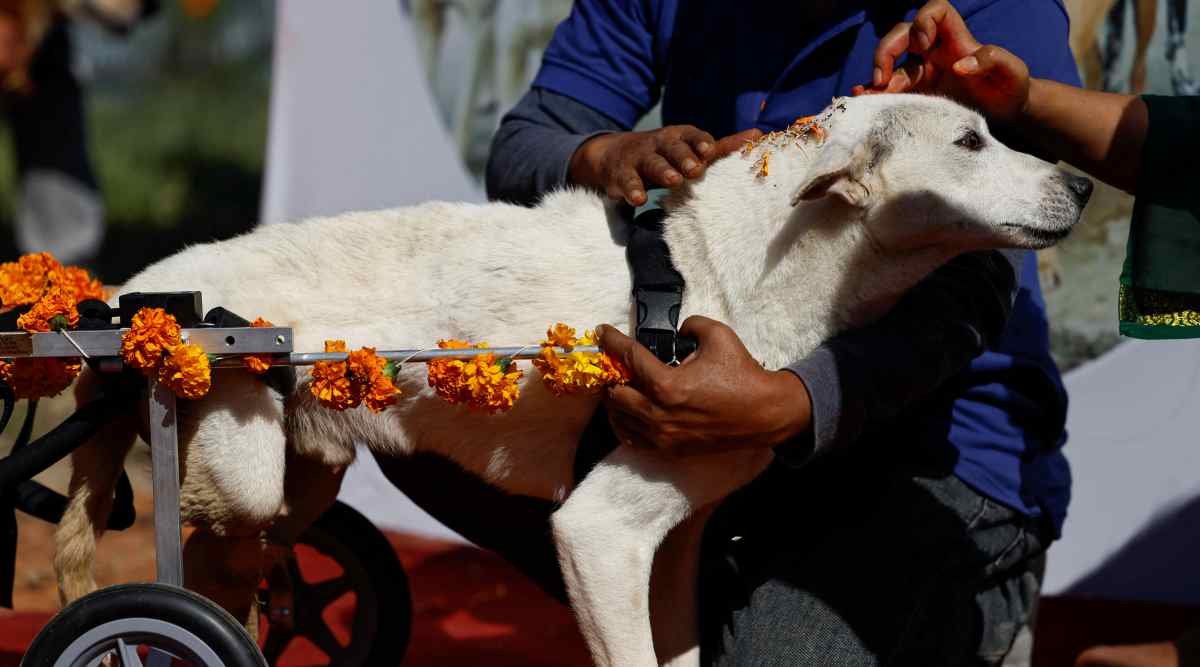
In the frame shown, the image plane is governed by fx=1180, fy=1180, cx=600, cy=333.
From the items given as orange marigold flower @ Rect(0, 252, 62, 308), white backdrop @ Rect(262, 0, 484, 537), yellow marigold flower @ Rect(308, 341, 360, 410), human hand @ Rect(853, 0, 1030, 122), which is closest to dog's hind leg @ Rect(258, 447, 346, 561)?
yellow marigold flower @ Rect(308, 341, 360, 410)

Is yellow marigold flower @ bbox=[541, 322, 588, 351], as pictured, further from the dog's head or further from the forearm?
the forearm

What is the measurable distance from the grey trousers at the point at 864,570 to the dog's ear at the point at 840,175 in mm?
708

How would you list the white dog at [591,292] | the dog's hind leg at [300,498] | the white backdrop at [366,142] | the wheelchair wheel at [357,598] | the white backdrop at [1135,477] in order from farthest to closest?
the white backdrop at [366,142]
the white backdrop at [1135,477]
the wheelchair wheel at [357,598]
the dog's hind leg at [300,498]
the white dog at [591,292]

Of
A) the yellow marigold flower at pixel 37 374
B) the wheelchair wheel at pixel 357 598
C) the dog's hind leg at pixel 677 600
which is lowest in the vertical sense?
the wheelchair wheel at pixel 357 598

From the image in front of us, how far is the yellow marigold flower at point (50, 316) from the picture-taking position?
90.7 inches

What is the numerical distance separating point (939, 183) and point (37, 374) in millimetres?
1860

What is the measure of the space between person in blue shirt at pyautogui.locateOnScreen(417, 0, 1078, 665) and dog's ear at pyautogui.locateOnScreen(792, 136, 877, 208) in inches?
10.3

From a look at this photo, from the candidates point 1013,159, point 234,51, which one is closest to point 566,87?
point 1013,159

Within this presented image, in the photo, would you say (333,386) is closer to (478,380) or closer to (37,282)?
(478,380)

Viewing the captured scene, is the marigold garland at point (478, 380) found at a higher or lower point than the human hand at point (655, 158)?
lower

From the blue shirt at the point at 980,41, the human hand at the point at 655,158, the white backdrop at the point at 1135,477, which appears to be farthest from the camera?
the white backdrop at the point at 1135,477

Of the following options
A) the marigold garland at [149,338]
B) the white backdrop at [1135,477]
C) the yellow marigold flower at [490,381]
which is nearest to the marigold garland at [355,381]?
the yellow marigold flower at [490,381]

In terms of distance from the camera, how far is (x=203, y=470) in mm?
2521

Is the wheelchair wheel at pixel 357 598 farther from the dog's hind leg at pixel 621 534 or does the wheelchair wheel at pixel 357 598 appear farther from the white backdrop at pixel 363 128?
the white backdrop at pixel 363 128
